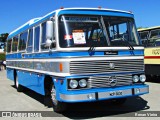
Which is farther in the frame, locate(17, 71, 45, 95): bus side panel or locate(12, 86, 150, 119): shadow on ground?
locate(17, 71, 45, 95): bus side panel

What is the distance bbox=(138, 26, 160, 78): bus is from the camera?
15844mm

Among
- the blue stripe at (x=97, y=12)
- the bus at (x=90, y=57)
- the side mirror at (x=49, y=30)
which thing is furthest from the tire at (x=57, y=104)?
the blue stripe at (x=97, y=12)

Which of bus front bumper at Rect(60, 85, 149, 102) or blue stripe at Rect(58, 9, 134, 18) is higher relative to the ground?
blue stripe at Rect(58, 9, 134, 18)

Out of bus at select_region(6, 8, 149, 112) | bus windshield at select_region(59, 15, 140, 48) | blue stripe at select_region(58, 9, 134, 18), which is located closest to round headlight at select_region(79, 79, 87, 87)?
bus at select_region(6, 8, 149, 112)

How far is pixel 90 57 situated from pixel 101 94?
0.93 metres

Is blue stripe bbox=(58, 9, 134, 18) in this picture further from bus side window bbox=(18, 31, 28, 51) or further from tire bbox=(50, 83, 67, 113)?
bus side window bbox=(18, 31, 28, 51)

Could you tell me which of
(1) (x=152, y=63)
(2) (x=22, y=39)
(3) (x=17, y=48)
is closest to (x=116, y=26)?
(2) (x=22, y=39)

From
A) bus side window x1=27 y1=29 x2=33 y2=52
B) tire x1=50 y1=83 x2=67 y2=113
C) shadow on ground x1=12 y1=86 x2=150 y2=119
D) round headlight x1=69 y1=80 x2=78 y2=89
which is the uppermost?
bus side window x1=27 y1=29 x2=33 y2=52

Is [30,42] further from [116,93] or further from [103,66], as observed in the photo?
[116,93]

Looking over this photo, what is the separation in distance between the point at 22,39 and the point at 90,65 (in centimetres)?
545

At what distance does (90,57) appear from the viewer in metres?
7.78

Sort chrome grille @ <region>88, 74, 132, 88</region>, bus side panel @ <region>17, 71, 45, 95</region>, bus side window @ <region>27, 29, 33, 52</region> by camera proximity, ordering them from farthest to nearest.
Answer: bus side window @ <region>27, 29, 33, 52</region> → bus side panel @ <region>17, 71, 45, 95</region> → chrome grille @ <region>88, 74, 132, 88</region>

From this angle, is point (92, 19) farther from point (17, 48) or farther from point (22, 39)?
point (17, 48)

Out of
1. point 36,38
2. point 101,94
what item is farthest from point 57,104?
point 36,38
